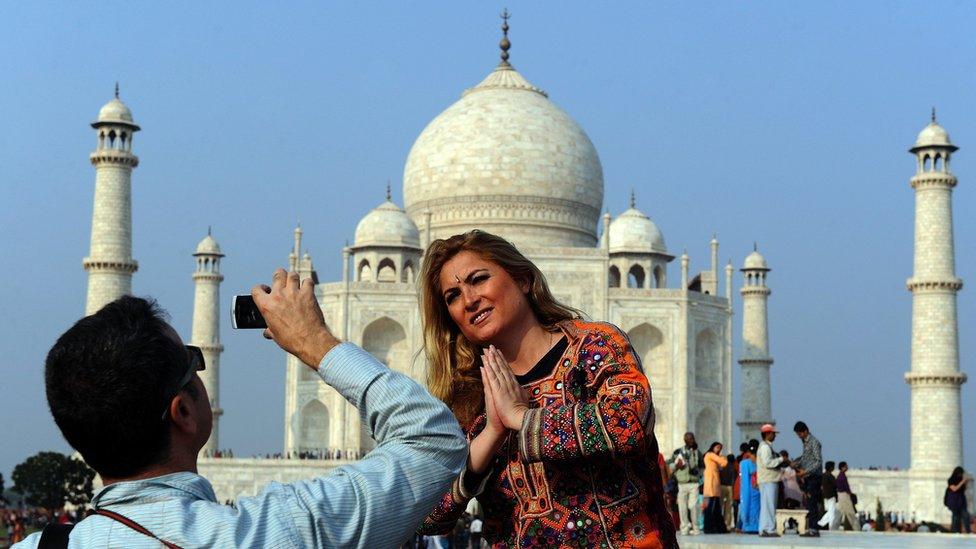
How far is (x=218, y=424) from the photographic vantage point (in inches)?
1230

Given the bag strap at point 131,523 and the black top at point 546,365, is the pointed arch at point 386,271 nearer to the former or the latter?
the black top at point 546,365

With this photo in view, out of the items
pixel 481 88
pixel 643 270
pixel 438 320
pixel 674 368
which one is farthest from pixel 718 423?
pixel 438 320

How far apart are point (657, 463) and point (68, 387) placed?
1257 mm

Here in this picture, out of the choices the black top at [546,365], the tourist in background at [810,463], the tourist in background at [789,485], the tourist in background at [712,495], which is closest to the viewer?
the black top at [546,365]

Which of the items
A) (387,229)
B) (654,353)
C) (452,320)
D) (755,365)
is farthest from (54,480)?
(452,320)

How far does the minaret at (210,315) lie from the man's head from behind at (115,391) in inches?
1150

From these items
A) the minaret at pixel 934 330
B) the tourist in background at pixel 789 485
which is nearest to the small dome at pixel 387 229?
the minaret at pixel 934 330

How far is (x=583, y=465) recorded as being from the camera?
2.58 metres

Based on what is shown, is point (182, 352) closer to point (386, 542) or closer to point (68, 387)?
point (68, 387)

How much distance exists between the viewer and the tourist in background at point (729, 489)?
12.6 m

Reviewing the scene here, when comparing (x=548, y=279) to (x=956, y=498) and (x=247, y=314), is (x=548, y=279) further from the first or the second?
(x=247, y=314)

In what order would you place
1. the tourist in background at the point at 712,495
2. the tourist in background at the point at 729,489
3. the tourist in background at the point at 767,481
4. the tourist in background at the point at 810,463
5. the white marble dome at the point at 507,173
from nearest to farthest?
the tourist in background at the point at 767,481 < the tourist in background at the point at 810,463 < the tourist in background at the point at 712,495 < the tourist in background at the point at 729,489 < the white marble dome at the point at 507,173

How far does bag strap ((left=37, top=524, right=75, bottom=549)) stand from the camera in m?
1.61

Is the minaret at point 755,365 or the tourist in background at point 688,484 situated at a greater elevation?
the minaret at point 755,365
